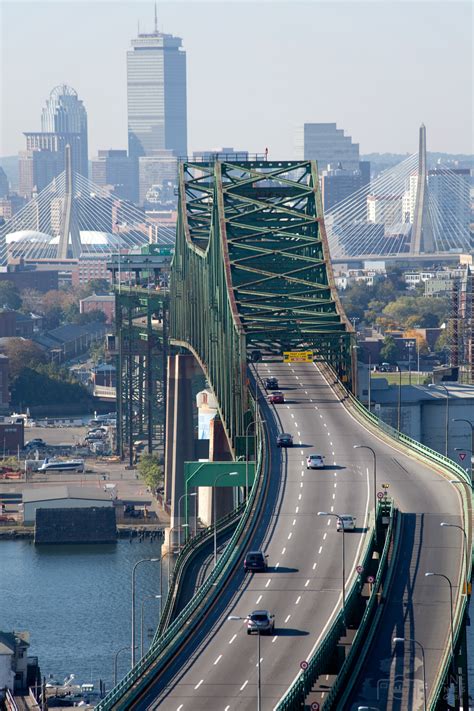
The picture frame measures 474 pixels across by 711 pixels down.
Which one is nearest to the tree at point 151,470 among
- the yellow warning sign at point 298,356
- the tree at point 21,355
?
the yellow warning sign at point 298,356

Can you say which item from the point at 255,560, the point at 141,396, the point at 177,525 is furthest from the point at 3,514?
the point at 255,560

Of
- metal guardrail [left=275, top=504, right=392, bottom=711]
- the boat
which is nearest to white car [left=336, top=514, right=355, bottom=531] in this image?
metal guardrail [left=275, top=504, right=392, bottom=711]

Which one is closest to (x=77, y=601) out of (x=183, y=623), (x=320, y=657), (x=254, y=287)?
(x=254, y=287)

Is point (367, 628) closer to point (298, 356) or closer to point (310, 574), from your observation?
point (310, 574)

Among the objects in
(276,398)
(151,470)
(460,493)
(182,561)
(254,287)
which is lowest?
(151,470)

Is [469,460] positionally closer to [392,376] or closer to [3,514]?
[3,514]

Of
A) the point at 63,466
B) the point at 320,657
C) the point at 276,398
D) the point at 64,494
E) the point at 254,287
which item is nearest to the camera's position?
the point at 320,657
